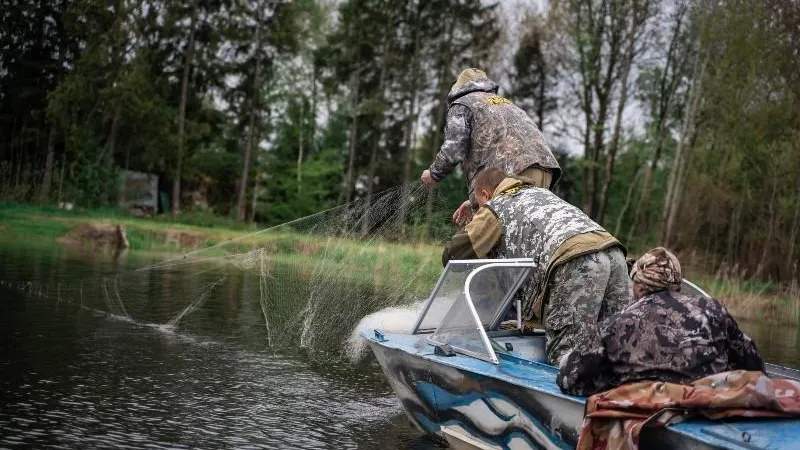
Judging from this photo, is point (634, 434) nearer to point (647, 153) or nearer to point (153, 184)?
point (153, 184)

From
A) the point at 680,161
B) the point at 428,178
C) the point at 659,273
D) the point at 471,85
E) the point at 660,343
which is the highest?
the point at 680,161

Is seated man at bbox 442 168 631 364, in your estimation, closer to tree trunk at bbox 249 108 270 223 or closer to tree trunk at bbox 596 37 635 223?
tree trunk at bbox 596 37 635 223

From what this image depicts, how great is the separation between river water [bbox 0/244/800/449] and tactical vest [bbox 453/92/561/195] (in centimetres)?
227

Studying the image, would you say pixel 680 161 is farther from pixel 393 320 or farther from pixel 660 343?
pixel 660 343

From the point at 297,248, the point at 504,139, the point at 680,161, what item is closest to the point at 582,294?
the point at 504,139

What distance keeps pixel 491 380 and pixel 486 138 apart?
2.82 m

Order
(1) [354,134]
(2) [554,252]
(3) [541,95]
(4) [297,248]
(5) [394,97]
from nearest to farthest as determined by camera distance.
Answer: (2) [554,252] → (4) [297,248] → (1) [354,134] → (5) [394,97] → (3) [541,95]

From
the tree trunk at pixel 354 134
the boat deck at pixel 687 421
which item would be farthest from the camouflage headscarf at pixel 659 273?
the tree trunk at pixel 354 134

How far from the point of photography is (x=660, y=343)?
15.0 feet

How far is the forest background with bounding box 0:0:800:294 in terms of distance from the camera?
29688 mm

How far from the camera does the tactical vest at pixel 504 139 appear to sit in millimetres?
7496

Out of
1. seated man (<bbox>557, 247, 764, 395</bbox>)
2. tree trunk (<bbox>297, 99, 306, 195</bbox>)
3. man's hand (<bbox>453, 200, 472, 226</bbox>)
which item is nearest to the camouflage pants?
seated man (<bbox>557, 247, 764, 395</bbox>)

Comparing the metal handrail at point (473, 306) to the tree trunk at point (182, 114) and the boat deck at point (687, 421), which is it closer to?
the boat deck at point (687, 421)

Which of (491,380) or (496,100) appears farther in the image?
(496,100)
